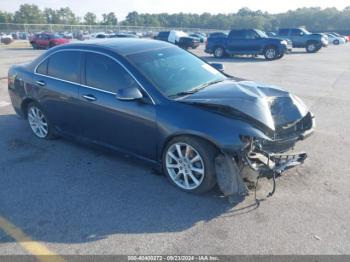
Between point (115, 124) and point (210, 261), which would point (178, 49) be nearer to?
point (115, 124)

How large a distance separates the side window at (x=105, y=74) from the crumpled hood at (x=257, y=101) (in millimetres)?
879

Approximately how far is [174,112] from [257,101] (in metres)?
0.96

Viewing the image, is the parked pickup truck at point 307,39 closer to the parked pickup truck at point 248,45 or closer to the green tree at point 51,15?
the parked pickup truck at point 248,45

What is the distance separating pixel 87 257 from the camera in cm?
288

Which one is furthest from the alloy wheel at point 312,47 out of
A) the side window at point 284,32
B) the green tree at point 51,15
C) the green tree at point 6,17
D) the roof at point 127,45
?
the green tree at point 51,15

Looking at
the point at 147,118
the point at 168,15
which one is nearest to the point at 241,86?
the point at 147,118

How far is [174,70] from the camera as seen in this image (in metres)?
4.43

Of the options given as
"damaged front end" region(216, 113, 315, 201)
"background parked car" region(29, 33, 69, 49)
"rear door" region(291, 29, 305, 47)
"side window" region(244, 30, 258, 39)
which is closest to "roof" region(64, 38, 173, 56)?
"damaged front end" region(216, 113, 315, 201)

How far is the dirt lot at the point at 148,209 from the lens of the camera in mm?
3043

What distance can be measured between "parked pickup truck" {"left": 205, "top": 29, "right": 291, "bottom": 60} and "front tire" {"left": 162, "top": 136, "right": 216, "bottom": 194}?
18.0m

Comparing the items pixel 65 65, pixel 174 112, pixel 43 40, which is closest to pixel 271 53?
pixel 65 65

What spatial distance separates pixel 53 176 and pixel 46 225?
1143mm

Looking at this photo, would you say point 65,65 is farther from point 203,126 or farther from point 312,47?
point 312,47

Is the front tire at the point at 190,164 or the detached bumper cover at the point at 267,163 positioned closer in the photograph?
the detached bumper cover at the point at 267,163
